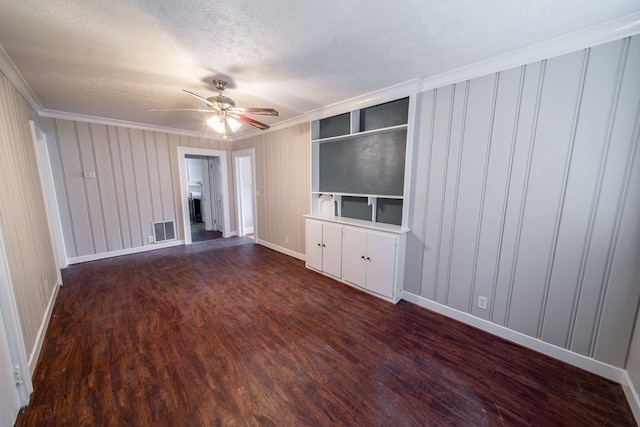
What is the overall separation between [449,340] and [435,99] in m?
2.32

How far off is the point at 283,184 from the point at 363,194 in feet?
5.87

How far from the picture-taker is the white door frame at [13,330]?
4.76 feet

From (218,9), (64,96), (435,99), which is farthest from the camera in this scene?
(64,96)

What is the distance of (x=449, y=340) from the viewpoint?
210 centimetres

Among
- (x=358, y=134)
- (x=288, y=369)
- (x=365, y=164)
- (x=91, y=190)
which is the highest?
(x=358, y=134)

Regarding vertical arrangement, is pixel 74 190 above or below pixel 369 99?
below

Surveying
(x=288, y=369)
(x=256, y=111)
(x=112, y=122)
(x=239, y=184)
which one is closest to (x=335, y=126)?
(x=256, y=111)

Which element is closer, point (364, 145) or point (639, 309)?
point (639, 309)

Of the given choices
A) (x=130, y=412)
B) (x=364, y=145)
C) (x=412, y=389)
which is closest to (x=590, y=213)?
(x=412, y=389)

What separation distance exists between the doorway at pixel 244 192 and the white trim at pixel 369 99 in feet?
6.97

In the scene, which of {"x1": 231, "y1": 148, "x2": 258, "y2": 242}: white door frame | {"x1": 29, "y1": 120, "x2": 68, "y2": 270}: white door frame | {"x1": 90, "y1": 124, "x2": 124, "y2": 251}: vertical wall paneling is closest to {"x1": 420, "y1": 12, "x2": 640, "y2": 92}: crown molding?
{"x1": 231, "y1": 148, "x2": 258, "y2": 242}: white door frame

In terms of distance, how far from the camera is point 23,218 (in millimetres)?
2059

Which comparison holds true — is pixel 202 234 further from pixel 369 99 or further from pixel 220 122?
pixel 369 99

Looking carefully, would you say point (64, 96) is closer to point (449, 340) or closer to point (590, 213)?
point (449, 340)
